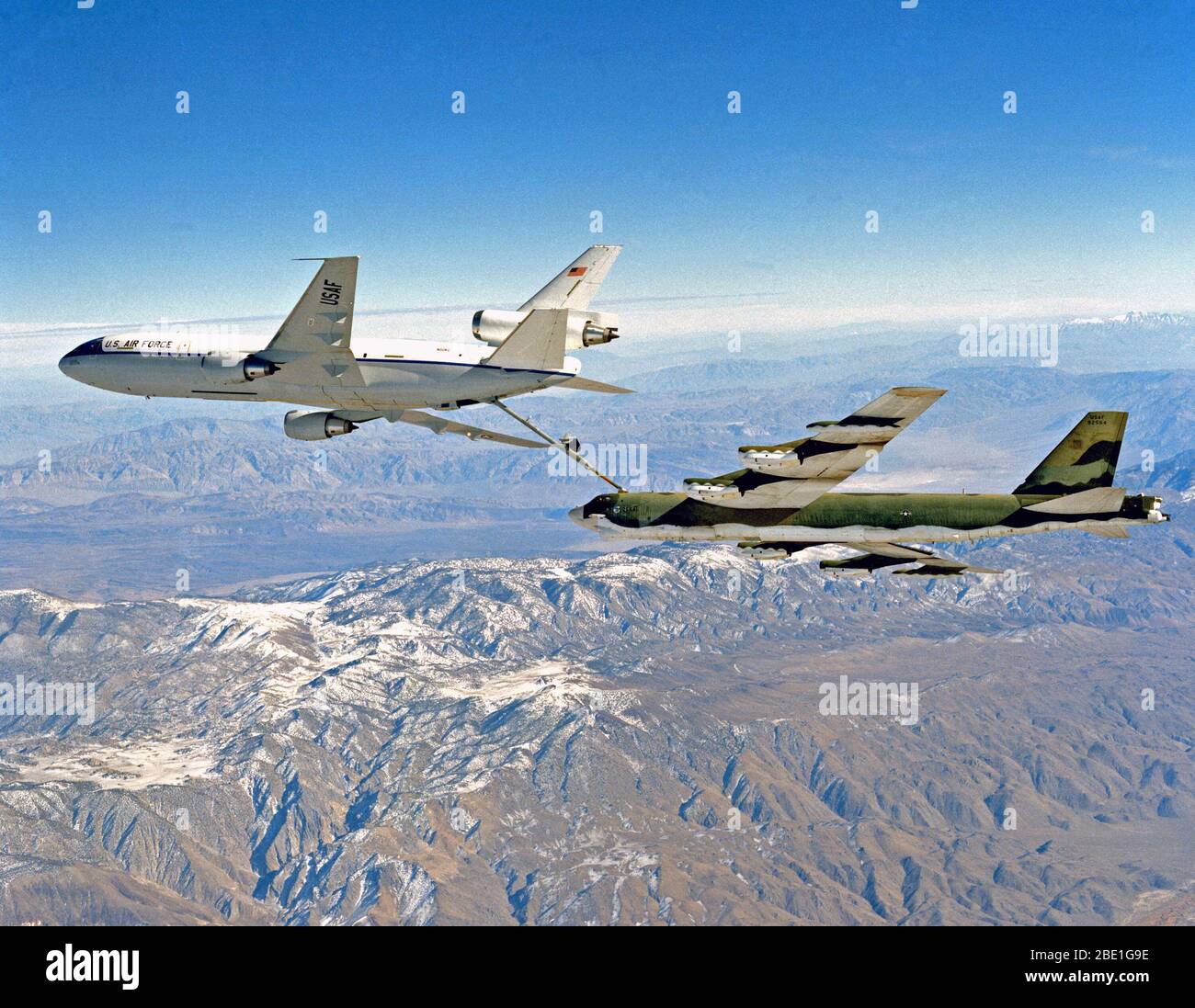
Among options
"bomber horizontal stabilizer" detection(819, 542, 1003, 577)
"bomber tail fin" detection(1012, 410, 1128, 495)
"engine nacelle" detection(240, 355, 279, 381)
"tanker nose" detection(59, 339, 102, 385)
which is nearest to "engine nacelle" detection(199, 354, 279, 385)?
"engine nacelle" detection(240, 355, 279, 381)

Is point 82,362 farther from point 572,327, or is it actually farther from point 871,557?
point 871,557

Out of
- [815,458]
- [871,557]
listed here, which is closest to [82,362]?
[815,458]

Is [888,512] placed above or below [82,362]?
below

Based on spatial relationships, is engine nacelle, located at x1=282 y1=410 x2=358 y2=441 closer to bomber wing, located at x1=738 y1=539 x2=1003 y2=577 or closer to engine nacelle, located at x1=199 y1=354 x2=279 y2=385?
engine nacelle, located at x1=199 y1=354 x2=279 y2=385

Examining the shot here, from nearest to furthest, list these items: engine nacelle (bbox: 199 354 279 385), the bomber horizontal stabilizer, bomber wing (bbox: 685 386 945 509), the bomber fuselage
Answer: bomber wing (bbox: 685 386 945 509) → engine nacelle (bbox: 199 354 279 385) → the bomber fuselage → the bomber horizontal stabilizer

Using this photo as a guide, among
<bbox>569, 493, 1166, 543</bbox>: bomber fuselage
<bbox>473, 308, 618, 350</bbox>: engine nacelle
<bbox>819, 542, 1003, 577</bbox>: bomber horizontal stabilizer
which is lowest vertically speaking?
<bbox>819, 542, 1003, 577</bbox>: bomber horizontal stabilizer

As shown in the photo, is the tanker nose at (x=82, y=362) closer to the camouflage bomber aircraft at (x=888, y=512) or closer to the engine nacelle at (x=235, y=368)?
the engine nacelle at (x=235, y=368)

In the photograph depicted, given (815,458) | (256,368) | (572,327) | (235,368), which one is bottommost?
(815,458)
